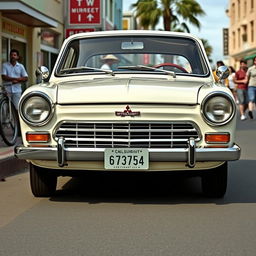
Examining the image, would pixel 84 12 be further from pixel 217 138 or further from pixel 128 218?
pixel 128 218

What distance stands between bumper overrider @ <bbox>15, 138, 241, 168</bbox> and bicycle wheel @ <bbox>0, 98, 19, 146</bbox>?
4.17 metres

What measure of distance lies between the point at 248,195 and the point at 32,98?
95.5 inches

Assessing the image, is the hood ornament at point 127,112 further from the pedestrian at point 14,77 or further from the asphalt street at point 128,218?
the pedestrian at point 14,77

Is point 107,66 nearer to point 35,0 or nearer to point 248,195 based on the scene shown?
point 248,195

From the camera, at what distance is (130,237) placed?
4.47 m

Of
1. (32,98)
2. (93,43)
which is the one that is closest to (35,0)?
(93,43)

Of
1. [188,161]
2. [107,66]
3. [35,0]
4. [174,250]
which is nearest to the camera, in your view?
[174,250]

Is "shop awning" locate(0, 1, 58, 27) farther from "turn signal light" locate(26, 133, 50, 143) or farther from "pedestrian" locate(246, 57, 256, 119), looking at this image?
"turn signal light" locate(26, 133, 50, 143)

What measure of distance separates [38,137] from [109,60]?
202cm

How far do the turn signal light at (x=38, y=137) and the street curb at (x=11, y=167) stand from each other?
7.09 feet

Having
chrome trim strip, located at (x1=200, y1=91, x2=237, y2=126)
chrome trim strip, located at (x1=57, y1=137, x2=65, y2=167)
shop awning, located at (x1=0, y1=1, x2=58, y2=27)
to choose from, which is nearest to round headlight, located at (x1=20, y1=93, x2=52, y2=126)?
chrome trim strip, located at (x1=57, y1=137, x2=65, y2=167)

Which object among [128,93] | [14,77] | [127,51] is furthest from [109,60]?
[14,77]

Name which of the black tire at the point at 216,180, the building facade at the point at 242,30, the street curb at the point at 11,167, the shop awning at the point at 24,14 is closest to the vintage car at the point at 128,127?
the black tire at the point at 216,180

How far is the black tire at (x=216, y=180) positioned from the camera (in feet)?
18.7
